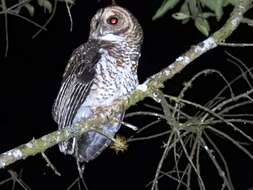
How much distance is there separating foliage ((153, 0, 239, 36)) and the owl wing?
100 centimetres

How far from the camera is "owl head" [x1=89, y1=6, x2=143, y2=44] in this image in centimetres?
364

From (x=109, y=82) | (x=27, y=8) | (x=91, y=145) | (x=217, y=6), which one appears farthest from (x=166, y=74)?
(x=91, y=145)

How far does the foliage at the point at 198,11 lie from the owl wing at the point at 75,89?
100 cm

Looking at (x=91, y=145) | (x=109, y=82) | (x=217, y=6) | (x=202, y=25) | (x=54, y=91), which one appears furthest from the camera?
(x=54, y=91)

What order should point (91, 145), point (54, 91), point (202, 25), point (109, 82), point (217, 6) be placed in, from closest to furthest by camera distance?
1. point (217, 6)
2. point (202, 25)
3. point (109, 82)
4. point (91, 145)
5. point (54, 91)

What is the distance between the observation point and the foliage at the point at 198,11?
2.27m

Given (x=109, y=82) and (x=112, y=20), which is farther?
(x=112, y=20)

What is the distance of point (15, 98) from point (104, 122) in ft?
25.2

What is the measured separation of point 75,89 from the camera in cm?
337

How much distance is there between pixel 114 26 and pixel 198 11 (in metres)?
1.35

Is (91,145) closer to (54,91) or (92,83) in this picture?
(92,83)

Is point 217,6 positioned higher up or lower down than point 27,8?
lower down

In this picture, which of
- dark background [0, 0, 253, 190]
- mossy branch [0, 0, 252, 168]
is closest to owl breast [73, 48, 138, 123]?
mossy branch [0, 0, 252, 168]

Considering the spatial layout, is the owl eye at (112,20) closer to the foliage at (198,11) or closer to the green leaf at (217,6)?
the foliage at (198,11)
